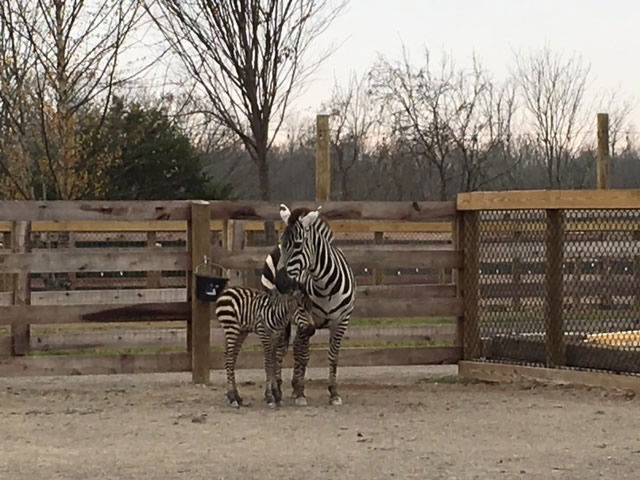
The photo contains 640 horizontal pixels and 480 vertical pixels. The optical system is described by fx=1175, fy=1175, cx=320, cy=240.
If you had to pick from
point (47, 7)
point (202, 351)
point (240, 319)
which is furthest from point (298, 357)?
point (47, 7)

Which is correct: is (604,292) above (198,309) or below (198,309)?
above

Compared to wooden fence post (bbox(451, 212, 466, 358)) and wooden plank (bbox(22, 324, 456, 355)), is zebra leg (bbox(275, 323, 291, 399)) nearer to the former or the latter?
wooden plank (bbox(22, 324, 456, 355))

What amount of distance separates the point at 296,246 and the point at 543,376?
283cm

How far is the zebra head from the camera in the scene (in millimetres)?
9305

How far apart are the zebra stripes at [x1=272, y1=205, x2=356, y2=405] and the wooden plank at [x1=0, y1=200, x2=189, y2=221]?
4.65ft

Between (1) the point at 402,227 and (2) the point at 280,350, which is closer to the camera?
(2) the point at 280,350

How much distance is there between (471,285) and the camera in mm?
11336

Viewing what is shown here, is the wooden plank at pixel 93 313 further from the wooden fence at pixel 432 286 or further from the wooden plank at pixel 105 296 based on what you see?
the wooden plank at pixel 105 296

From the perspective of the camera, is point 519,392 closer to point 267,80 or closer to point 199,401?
point 199,401

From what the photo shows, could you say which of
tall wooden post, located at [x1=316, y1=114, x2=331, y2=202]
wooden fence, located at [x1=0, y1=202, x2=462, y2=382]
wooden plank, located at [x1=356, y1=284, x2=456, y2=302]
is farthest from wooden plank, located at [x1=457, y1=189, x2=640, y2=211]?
tall wooden post, located at [x1=316, y1=114, x2=331, y2=202]

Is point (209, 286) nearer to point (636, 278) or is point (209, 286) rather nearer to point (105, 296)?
point (636, 278)

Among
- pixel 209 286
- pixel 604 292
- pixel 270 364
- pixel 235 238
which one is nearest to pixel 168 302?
pixel 209 286

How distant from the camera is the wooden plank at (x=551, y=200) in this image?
10.1 meters

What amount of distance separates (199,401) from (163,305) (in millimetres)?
1307
